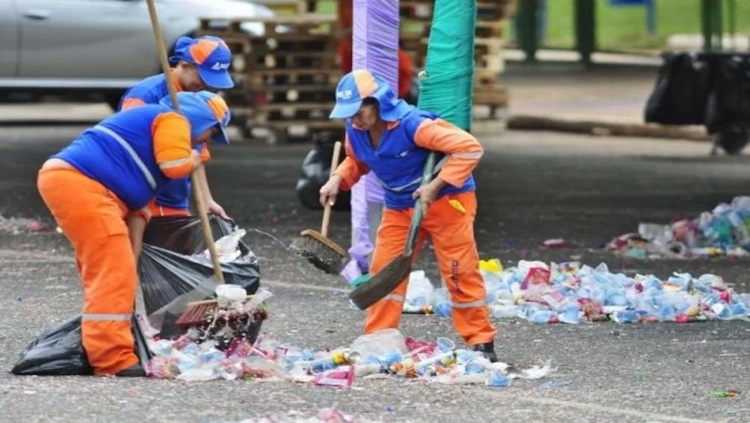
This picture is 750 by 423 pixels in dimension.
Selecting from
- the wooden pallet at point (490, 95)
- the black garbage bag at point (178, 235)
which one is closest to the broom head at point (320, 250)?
the black garbage bag at point (178, 235)

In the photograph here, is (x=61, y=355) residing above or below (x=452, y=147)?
below

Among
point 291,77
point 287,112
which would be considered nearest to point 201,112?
point 287,112

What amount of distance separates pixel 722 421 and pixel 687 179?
35.8ft

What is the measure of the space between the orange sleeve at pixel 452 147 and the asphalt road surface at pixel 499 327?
95 centimetres

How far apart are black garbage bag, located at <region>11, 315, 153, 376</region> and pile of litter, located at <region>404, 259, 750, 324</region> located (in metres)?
2.60

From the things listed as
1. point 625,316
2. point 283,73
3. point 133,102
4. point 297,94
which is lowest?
point 297,94

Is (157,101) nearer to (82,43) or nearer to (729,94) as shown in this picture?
(729,94)

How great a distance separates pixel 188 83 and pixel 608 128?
15.5 meters

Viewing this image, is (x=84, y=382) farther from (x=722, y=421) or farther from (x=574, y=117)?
(x=574, y=117)

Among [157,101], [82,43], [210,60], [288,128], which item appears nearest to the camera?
[210,60]

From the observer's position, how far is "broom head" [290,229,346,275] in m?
8.77

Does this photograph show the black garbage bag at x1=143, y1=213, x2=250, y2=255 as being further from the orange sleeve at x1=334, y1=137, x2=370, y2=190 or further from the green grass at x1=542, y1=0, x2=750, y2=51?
the green grass at x1=542, y1=0, x2=750, y2=51

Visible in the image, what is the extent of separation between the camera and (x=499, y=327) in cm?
959

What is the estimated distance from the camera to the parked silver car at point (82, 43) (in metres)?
21.3
